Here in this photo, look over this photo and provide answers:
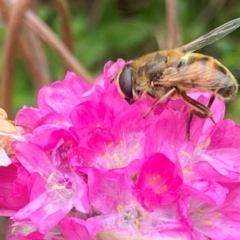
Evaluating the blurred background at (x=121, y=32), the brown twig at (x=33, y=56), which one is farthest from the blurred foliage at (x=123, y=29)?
the brown twig at (x=33, y=56)

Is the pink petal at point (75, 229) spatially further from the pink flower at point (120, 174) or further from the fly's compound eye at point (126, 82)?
the fly's compound eye at point (126, 82)

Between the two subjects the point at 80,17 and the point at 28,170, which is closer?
the point at 28,170

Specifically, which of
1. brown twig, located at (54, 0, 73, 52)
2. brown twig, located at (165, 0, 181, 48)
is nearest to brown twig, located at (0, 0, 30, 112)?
brown twig, located at (54, 0, 73, 52)

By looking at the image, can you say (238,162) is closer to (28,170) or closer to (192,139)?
(192,139)

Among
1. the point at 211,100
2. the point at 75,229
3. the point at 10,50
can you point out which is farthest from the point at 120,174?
the point at 10,50

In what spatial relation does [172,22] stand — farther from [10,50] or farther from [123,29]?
[123,29]

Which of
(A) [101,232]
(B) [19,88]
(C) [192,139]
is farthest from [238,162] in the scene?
(B) [19,88]

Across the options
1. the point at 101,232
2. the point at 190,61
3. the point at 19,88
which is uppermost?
Result: the point at 190,61
